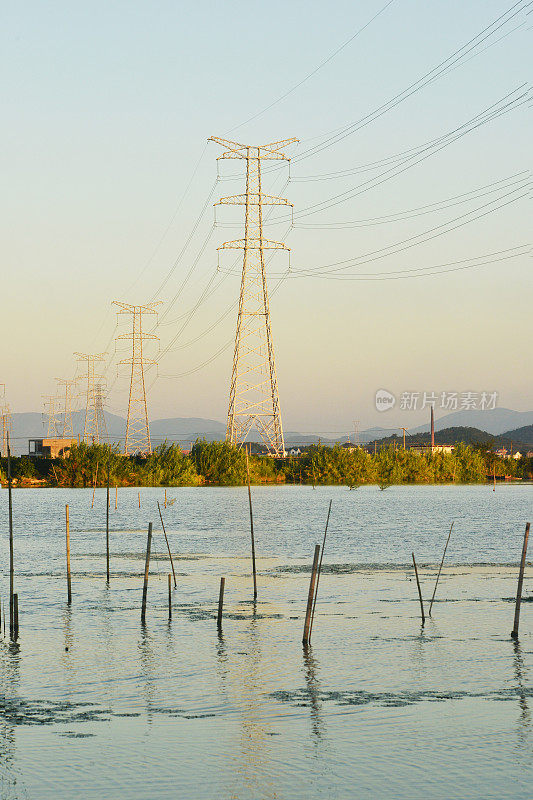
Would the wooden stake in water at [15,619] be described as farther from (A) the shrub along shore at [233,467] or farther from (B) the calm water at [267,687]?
(A) the shrub along shore at [233,467]

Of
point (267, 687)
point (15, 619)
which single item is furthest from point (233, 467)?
point (267, 687)

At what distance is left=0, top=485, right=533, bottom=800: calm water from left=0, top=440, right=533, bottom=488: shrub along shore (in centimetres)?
5632

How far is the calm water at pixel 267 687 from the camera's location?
1137 centimetres

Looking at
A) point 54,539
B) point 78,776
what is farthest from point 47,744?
point 54,539

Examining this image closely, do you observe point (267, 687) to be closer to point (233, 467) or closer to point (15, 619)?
point (15, 619)

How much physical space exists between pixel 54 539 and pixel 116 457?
141 ft

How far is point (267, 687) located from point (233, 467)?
7385 centimetres

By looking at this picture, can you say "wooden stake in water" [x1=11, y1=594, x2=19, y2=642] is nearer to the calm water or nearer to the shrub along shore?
the calm water

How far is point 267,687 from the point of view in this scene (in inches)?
607

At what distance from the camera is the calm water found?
11.4m

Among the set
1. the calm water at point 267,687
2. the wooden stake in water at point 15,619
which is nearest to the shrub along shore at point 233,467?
the calm water at point 267,687

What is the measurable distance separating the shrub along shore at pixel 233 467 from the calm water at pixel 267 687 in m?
56.3

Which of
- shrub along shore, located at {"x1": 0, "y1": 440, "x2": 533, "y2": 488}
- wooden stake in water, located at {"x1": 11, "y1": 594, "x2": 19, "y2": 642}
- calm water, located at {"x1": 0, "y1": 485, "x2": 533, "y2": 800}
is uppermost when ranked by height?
shrub along shore, located at {"x1": 0, "y1": 440, "x2": 533, "y2": 488}

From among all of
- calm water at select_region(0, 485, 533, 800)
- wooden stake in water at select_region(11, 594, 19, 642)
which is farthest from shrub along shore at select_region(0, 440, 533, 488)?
wooden stake in water at select_region(11, 594, 19, 642)
